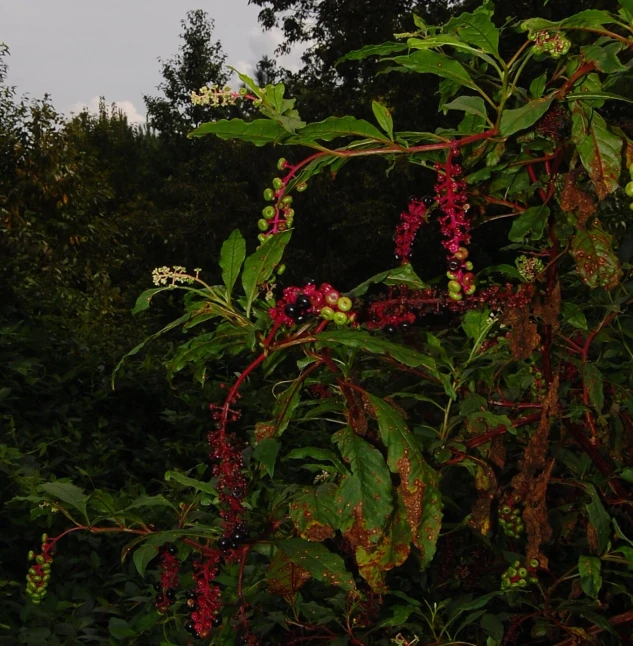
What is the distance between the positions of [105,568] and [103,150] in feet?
68.6

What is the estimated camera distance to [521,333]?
1.00m

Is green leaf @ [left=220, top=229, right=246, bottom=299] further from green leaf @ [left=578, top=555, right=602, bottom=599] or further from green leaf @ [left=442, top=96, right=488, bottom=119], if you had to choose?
green leaf @ [left=578, top=555, right=602, bottom=599]

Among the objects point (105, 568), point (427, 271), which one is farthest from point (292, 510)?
point (427, 271)

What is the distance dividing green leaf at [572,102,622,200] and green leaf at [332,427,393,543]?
0.41 meters

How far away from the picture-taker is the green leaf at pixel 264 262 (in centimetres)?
88

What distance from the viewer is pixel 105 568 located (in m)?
2.73

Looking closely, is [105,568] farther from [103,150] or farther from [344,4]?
[103,150]

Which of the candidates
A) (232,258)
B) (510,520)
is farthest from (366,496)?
(510,520)

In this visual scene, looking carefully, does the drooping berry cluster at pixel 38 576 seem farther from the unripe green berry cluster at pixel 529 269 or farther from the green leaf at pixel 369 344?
the unripe green berry cluster at pixel 529 269

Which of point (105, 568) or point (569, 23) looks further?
point (105, 568)

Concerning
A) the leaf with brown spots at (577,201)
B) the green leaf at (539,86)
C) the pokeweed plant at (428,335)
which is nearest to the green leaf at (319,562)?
the pokeweed plant at (428,335)

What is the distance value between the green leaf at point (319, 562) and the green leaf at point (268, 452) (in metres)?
0.16

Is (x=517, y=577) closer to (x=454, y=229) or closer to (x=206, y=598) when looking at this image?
(x=206, y=598)

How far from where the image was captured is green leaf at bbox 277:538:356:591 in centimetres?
104
